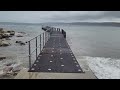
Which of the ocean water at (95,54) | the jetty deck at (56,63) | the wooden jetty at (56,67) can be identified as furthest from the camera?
the ocean water at (95,54)

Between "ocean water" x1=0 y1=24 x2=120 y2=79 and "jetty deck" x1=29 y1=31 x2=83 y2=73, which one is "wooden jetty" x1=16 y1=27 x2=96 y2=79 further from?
"ocean water" x1=0 y1=24 x2=120 y2=79

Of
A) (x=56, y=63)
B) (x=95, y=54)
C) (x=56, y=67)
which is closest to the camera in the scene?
(x=56, y=67)

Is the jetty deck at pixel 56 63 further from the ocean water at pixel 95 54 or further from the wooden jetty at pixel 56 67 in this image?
the ocean water at pixel 95 54

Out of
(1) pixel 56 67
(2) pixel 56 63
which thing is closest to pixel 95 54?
(2) pixel 56 63

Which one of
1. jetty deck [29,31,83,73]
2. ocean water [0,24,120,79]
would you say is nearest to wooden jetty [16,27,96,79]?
jetty deck [29,31,83,73]

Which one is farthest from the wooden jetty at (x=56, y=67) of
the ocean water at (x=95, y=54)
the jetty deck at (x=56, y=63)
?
the ocean water at (x=95, y=54)

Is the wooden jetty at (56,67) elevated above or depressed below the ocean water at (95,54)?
above

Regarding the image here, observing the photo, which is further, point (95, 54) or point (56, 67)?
point (95, 54)

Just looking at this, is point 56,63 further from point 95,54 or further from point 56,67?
point 95,54

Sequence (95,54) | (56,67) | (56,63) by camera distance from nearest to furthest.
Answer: (56,67), (56,63), (95,54)
